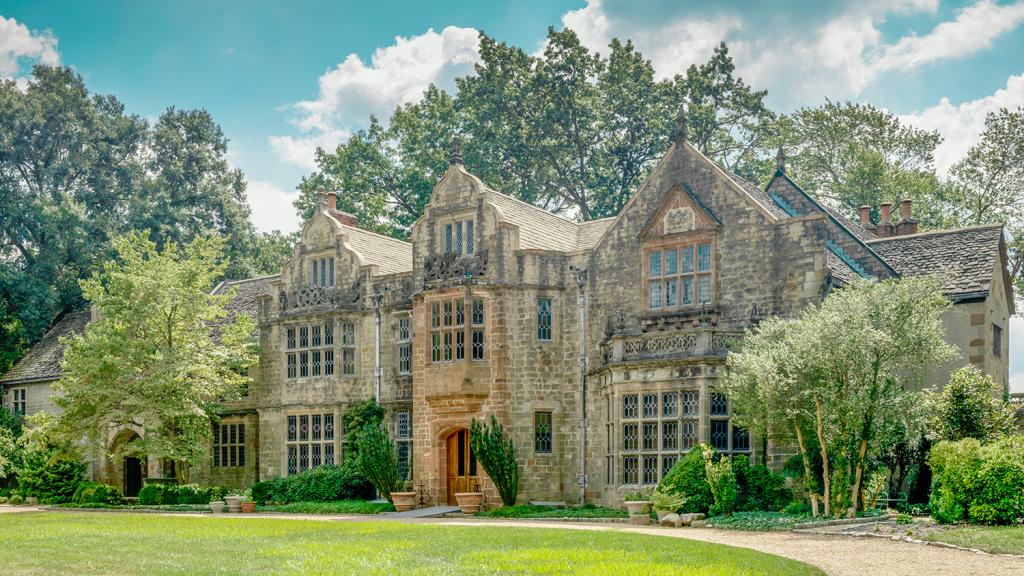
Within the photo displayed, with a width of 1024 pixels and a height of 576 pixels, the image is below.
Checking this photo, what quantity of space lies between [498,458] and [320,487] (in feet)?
22.3

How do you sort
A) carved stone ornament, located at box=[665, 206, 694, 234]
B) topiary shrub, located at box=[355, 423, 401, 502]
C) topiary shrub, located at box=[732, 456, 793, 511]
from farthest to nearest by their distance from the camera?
topiary shrub, located at box=[355, 423, 401, 502]
carved stone ornament, located at box=[665, 206, 694, 234]
topiary shrub, located at box=[732, 456, 793, 511]

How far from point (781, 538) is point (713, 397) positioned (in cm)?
746

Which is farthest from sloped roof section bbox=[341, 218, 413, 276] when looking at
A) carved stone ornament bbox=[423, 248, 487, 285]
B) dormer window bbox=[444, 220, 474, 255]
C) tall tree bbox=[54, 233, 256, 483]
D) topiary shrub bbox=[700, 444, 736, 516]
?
topiary shrub bbox=[700, 444, 736, 516]

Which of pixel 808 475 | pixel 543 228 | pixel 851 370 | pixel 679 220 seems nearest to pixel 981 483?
pixel 851 370

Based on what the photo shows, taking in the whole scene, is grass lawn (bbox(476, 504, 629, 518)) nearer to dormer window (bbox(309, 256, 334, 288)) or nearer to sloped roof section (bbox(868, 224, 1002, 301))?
sloped roof section (bbox(868, 224, 1002, 301))

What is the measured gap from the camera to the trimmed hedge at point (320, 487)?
34938 millimetres

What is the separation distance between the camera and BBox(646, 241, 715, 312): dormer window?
3038 cm

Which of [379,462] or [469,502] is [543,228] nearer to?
[379,462]

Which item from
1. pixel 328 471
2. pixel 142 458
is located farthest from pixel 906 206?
pixel 142 458

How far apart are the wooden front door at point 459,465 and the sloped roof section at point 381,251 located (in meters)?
5.95

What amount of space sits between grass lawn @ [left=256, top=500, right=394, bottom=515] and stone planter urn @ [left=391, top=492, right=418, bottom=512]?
0.19 metres

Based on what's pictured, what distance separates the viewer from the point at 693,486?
26203mm

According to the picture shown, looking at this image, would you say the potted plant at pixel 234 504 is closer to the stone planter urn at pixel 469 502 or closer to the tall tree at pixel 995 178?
the stone planter urn at pixel 469 502

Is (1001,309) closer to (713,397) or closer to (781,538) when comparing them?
(713,397)
